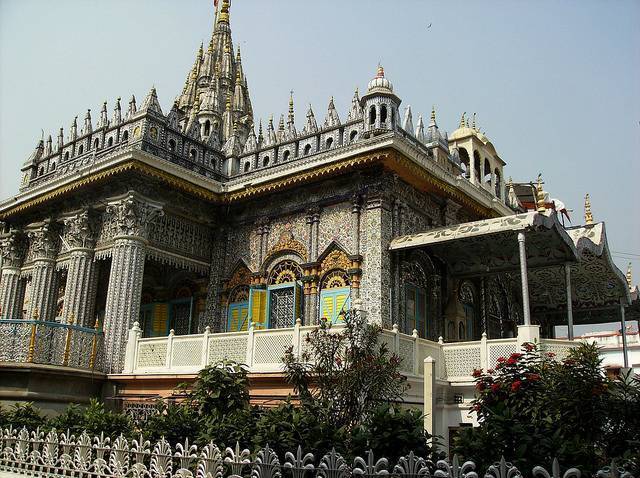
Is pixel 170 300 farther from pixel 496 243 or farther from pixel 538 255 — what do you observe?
pixel 538 255

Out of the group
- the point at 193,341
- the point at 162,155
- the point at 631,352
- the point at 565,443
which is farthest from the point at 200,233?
the point at 631,352

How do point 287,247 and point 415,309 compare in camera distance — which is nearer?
point 415,309

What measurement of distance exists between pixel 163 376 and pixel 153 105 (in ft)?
22.8

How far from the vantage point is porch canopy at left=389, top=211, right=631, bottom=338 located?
12.4 metres

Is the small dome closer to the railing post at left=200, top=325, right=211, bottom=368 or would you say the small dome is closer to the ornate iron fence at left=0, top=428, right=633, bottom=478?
the railing post at left=200, top=325, right=211, bottom=368

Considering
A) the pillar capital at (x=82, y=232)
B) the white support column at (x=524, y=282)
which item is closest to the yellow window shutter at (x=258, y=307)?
the pillar capital at (x=82, y=232)

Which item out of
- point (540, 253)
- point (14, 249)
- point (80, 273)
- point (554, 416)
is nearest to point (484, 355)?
point (540, 253)

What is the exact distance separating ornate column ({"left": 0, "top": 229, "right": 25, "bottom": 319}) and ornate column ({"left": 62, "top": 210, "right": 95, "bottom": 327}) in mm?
3675

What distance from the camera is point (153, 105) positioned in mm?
15750

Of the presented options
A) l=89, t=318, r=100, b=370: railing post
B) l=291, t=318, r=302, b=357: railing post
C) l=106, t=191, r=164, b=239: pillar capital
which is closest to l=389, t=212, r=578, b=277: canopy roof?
l=291, t=318, r=302, b=357: railing post

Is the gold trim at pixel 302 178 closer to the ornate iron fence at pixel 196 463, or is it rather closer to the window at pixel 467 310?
the window at pixel 467 310

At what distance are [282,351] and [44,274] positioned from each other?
29.2 feet

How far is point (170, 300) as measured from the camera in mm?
17484

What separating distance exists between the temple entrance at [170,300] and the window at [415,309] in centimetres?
563
